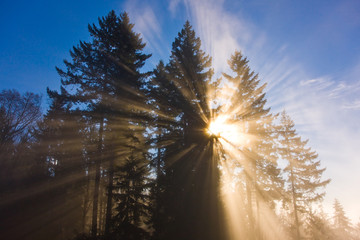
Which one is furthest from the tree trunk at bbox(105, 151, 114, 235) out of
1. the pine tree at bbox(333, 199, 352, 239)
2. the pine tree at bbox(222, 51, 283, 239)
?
the pine tree at bbox(333, 199, 352, 239)

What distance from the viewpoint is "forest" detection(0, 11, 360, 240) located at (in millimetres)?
11039

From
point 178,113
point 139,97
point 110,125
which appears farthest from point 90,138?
point 178,113

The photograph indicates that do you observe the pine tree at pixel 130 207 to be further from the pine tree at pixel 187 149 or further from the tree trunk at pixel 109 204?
the pine tree at pixel 187 149

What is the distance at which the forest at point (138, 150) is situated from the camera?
11039 millimetres

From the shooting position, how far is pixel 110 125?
46.7 ft

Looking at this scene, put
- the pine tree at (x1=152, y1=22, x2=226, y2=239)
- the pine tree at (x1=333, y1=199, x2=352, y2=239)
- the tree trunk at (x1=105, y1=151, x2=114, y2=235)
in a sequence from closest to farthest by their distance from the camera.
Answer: the pine tree at (x1=152, y1=22, x2=226, y2=239) → the tree trunk at (x1=105, y1=151, x2=114, y2=235) → the pine tree at (x1=333, y1=199, x2=352, y2=239)

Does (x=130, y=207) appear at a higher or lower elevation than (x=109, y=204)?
lower

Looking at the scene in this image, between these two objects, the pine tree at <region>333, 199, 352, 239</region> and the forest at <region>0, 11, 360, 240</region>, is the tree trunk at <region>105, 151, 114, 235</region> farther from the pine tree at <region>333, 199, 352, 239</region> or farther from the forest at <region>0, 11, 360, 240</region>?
the pine tree at <region>333, 199, 352, 239</region>

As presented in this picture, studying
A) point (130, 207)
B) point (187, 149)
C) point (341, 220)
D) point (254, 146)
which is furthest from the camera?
point (341, 220)

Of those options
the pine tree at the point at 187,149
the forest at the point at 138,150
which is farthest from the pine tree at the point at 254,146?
the pine tree at the point at 187,149

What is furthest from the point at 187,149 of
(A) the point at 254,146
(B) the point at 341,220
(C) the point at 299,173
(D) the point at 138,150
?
(B) the point at 341,220

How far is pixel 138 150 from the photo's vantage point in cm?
1376

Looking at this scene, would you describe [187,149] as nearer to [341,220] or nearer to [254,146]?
[254,146]

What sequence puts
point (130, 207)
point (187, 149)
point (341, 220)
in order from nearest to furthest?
point (130, 207), point (187, 149), point (341, 220)
